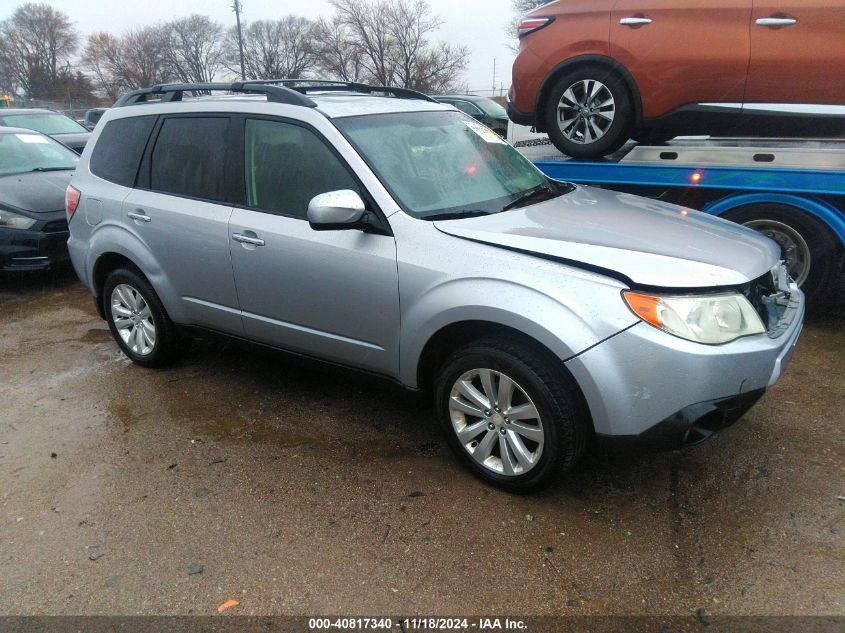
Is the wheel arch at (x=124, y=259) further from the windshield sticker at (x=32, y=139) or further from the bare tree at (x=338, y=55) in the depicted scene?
the bare tree at (x=338, y=55)

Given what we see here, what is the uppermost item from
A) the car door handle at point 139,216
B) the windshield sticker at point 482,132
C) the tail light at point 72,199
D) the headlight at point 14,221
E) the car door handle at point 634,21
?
the car door handle at point 634,21

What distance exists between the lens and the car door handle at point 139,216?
4020 mm

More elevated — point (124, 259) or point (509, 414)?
point (124, 259)

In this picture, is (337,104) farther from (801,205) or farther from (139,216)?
(801,205)

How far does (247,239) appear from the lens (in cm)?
351

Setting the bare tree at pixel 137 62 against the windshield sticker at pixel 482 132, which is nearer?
the windshield sticker at pixel 482 132

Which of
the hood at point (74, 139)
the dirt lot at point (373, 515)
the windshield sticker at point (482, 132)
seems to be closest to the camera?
the dirt lot at point (373, 515)

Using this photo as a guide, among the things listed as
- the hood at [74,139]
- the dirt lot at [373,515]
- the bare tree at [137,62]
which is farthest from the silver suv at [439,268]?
the bare tree at [137,62]

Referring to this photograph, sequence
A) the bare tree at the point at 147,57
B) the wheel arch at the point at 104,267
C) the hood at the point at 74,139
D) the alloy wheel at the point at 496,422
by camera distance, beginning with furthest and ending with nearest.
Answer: the bare tree at the point at 147,57 → the hood at the point at 74,139 → the wheel arch at the point at 104,267 → the alloy wheel at the point at 496,422

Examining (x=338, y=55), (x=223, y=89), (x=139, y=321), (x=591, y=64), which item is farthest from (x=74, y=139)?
(x=338, y=55)

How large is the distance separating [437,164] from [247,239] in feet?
3.64

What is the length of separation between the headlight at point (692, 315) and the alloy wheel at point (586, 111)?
3.13 metres

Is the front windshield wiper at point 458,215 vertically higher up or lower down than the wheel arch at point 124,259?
higher up

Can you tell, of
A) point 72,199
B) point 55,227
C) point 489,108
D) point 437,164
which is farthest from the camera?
point 489,108
